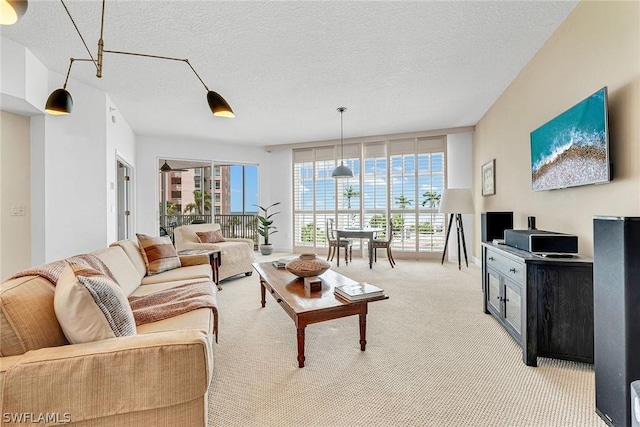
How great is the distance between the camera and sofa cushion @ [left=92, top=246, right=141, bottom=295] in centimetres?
221

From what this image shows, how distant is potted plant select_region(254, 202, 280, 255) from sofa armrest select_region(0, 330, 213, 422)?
5446mm

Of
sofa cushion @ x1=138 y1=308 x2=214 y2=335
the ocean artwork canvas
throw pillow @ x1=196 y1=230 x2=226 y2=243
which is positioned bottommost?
sofa cushion @ x1=138 y1=308 x2=214 y2=335

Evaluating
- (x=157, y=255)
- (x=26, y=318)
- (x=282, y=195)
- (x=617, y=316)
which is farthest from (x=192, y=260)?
(x=282, y=195)

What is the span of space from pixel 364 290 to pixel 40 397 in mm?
1772

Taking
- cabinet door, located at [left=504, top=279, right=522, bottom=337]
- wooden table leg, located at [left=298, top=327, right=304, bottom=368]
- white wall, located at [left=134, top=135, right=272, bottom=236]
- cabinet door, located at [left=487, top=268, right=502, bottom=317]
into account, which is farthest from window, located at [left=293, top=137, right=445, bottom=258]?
wooden table leg, located at [left=298, top=327, right=304, bottom=368]

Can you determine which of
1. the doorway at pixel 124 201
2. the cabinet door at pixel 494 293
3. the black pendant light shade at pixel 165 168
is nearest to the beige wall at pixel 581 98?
the cabinet door at pixel 494 293

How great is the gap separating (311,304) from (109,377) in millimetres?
1188

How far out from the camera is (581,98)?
7.41ft

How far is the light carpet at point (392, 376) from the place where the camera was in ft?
4.97

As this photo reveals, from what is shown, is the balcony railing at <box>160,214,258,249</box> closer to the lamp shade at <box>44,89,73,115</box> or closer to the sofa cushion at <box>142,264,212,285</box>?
the sofa cushion at <box>142,264,212,285</box>

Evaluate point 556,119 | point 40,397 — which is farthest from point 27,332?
point 556,119

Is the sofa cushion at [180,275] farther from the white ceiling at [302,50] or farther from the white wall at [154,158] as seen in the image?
the white wall at [154,158]

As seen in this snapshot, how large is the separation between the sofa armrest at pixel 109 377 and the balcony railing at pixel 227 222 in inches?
241

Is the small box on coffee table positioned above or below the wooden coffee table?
above
